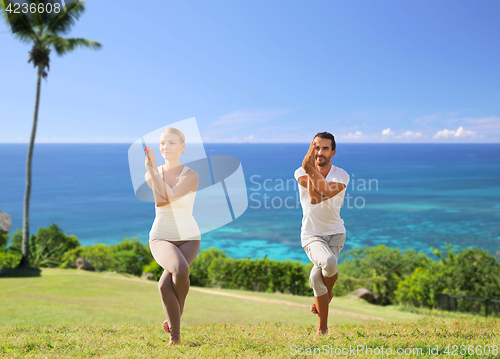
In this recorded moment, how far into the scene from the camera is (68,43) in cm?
1864

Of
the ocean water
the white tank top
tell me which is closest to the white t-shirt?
the white tank top

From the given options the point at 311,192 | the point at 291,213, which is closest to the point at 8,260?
the point at 311,192

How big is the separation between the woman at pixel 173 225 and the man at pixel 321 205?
1.47 metres

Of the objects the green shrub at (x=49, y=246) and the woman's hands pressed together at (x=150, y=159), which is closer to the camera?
the woman's hands pressed together at (x=150, y=159)

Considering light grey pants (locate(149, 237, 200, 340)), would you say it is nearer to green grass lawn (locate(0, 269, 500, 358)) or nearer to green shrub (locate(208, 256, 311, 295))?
green grass lawn (locate(0, 269, 500, 358))

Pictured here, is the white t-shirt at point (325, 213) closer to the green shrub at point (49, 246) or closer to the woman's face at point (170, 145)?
the woman's face at point (170, 145)

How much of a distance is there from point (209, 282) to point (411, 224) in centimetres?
5994

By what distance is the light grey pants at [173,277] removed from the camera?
4.24 metres

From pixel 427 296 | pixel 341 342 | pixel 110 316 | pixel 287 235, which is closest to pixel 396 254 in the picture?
pixel 427 296

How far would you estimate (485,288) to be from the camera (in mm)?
18219

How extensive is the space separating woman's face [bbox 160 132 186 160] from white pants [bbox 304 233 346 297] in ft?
6.84

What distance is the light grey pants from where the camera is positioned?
4242mm
